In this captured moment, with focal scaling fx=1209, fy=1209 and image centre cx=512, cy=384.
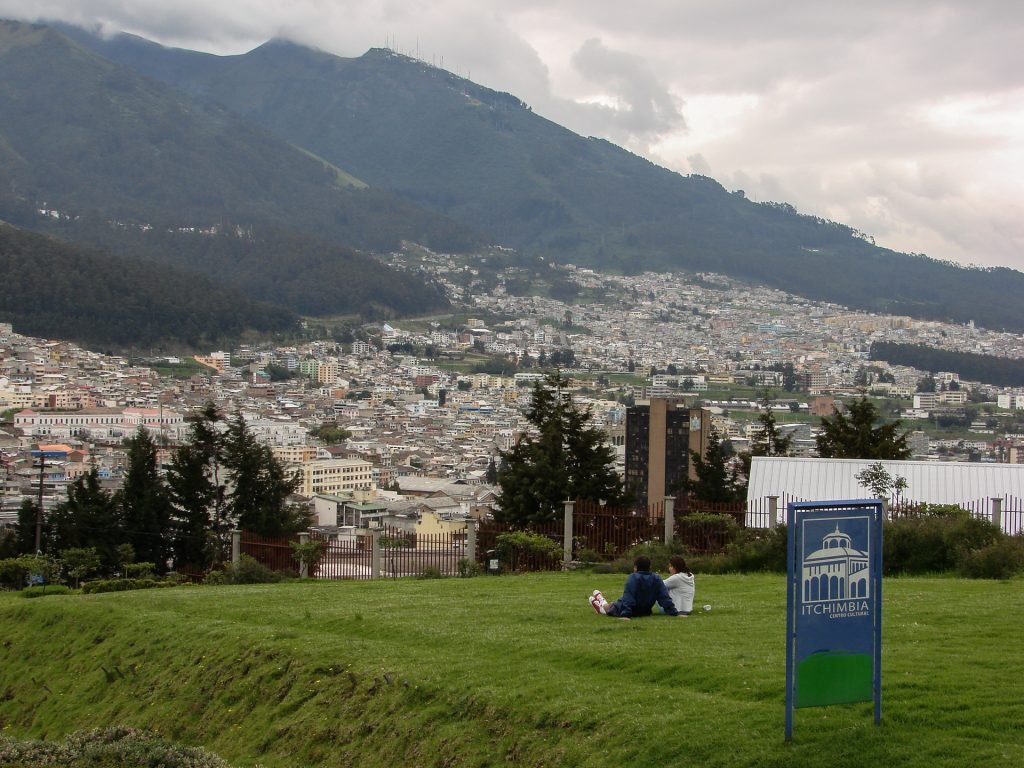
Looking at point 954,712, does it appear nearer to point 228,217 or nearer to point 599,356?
point 599,356

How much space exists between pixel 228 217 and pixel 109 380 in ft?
274

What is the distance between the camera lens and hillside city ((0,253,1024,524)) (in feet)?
202

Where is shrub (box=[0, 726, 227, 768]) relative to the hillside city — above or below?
below

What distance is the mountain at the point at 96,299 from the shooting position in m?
104

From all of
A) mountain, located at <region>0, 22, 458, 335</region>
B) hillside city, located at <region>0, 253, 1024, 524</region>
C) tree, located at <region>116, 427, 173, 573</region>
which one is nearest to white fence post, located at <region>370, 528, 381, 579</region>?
tree, located at <region>116, 427, 173, 573</region>

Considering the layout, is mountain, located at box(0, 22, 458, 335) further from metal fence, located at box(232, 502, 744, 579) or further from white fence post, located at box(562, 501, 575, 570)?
white fence post, located at box(562, 501, 575, 570)

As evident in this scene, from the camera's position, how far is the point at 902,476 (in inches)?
676

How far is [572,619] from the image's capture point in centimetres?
850

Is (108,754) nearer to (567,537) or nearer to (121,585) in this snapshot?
(567,537)

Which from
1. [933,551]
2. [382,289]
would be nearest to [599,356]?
[382,289]

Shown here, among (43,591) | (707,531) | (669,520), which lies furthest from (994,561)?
(43,591)

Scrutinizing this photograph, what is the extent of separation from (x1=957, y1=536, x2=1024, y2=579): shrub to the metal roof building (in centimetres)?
537

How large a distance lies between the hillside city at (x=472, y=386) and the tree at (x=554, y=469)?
198 inches

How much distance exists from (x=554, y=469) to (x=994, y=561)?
10179mm
